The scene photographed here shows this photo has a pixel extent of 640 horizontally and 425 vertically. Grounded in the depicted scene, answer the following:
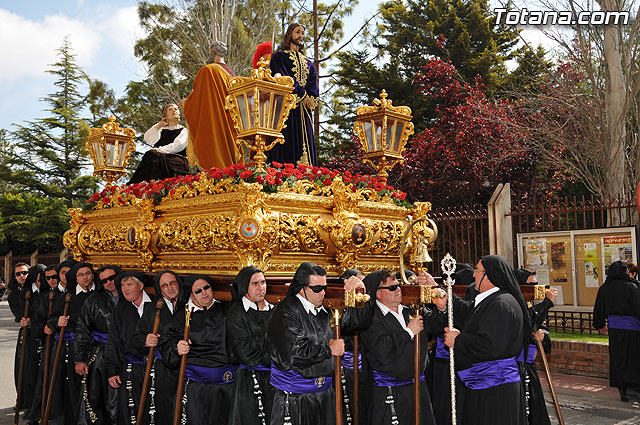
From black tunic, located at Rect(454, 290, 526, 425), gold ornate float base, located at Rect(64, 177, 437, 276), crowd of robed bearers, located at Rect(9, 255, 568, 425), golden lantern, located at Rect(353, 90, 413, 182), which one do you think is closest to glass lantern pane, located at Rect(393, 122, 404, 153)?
golden lantern, located at Rect(353, 90, 413, 182)

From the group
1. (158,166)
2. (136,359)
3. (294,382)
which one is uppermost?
(158,166)

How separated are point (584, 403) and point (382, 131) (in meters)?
4.23

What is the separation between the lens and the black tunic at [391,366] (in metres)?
4.72

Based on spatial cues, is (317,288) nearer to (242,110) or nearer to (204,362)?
(204,362)

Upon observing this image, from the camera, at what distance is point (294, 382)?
4.34 meters

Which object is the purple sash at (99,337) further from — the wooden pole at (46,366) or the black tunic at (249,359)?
the black tunic at (249,359)

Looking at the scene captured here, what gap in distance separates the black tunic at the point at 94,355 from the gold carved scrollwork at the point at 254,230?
195cm

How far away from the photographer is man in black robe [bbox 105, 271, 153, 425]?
5969mm

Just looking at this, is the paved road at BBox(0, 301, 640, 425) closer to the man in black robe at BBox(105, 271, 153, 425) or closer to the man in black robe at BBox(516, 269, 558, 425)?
the man in black robe at BBox(516, 269, 558, 425)

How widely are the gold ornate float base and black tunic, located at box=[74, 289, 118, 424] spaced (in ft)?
2.29

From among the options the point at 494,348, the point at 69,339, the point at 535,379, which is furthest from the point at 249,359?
the point at 69,339

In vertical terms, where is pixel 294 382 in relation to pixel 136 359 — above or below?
above

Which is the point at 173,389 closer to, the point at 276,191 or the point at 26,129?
the point at 276,191

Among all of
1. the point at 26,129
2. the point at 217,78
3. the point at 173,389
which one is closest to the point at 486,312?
the point at 173,389
